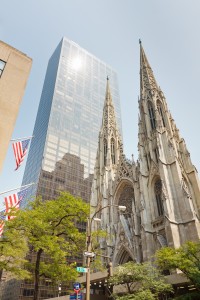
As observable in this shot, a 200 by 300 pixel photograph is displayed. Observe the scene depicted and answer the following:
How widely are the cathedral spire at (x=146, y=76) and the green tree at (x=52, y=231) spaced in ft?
117

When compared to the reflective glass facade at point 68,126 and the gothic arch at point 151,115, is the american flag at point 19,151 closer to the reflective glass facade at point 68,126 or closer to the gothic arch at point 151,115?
the gothic arch at point 151,115

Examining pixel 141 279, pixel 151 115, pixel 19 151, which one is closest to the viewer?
pixel 19 151

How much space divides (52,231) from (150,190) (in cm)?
2018

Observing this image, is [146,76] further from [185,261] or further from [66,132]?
[185,261]

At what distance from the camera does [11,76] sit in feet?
48.9

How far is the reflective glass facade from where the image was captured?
58375mm

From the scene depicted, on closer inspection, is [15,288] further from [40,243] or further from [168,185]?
[40,243]

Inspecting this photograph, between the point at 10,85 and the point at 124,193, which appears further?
the point at 124,193

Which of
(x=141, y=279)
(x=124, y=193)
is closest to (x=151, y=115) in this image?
(x=124, y=193)

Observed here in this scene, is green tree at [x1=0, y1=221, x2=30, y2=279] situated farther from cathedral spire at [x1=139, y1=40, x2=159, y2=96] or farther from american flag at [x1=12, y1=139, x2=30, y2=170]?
cathedral spire at [x1=139, y1=40, x2=159, y2=96]

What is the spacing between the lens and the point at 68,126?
70438mm

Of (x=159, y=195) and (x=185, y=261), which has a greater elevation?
(x=159, y=195)

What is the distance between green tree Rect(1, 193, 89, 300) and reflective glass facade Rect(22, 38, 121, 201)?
123 feet

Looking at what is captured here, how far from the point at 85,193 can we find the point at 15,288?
25.5 metres
